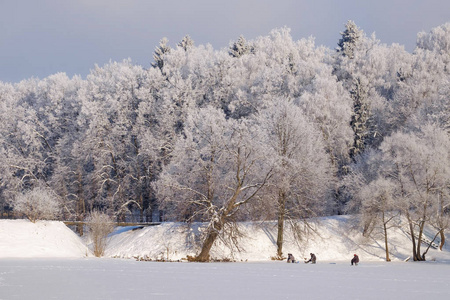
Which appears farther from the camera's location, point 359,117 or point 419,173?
point 359,117

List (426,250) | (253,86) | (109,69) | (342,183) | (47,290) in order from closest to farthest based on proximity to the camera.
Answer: (47,290), (426,250), (342,183), (253,86), (109,69)

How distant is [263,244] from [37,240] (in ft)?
57.5

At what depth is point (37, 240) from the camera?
3806 centimetres

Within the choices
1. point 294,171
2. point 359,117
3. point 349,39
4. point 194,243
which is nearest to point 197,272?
point 194,243

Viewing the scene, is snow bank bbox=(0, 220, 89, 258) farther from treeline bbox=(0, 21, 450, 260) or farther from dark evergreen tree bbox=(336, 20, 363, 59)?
dark evergreen tree bbox=(336, 20, 363, 59)

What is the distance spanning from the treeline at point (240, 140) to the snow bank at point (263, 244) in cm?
125

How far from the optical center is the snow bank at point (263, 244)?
1512 inches

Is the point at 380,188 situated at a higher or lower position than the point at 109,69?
lower

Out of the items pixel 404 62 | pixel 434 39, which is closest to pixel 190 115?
pixel 404 62

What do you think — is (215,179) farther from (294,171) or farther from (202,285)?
(202,285)

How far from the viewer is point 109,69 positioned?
3044 inches

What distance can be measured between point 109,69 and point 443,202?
53.8m

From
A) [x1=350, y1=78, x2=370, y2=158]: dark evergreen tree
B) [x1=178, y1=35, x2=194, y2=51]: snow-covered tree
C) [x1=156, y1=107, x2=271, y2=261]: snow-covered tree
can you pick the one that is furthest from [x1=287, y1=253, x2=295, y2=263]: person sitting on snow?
[x1=178, y1=35, x2=194, y2=51]: snow-covered tree

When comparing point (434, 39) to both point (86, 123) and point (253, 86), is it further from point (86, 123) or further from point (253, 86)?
point (86, 123)
